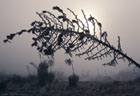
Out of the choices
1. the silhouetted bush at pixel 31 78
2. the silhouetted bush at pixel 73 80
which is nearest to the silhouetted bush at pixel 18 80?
the silhouetted bush at pixel 31 78

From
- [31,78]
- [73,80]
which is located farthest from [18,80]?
[73,80]

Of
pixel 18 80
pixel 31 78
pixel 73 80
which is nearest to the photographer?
pixel 73 80

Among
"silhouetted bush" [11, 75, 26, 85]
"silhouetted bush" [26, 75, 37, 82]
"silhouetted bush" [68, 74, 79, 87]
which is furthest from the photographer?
"silhouetted bush" [26, 75, 37, 82]

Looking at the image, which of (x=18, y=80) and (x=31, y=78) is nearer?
(x=18, y=80)

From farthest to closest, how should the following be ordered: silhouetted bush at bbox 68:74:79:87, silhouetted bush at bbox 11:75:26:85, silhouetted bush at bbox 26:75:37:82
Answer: silhouetted bush at bbox 26:75:37:82
silhouetted bush at bbox 11:75:26:85
silhouetted bush at bbox 68:74:79:87

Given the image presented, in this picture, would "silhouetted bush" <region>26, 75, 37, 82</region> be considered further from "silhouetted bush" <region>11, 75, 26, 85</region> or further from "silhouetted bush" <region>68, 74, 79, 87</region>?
Result: "silhouetted bush" <region>68, 74, 79, 87</region>

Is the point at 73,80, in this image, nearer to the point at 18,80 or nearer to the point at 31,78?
the point at 18,80

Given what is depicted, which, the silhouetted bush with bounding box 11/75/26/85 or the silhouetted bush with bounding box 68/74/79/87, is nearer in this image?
the silhouetted bush with bounding box 68/74/79/87

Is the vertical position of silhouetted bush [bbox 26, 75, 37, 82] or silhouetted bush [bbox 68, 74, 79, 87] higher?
silhouetted bush [bbox 26, 75, 37, 82]

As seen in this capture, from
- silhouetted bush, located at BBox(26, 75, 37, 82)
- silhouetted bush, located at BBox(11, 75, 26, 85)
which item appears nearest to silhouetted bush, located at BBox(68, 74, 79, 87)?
silhouetted bush, located at BBox(11, 75, 26, 85)

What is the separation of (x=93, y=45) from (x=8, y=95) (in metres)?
57.7

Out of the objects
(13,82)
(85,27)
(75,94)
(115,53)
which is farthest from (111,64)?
(13,82)

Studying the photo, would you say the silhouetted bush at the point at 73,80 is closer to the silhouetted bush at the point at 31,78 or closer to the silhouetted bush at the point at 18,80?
the silhouetted bush at the point at 18,80

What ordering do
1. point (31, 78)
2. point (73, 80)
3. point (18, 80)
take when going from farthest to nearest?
point (31, 78)
point (18, 80)
point (73, 80)
